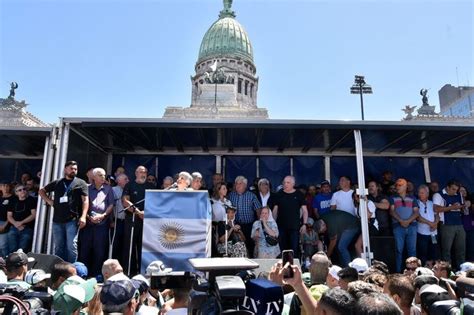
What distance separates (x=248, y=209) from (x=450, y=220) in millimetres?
4362

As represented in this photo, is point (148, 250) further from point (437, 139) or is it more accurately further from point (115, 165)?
point (437, 139)

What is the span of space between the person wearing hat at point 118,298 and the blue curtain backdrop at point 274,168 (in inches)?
291

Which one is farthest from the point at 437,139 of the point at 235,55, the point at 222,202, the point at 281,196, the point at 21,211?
the point at 235,55

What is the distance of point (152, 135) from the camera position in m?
7.73

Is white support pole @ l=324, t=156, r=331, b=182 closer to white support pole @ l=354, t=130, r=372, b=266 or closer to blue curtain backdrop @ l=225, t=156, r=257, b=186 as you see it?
blue curtain backdrop @ l=225, t=156, r=257, b=186

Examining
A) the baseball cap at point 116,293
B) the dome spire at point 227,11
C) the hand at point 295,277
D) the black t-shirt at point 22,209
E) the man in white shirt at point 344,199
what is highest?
the dome spire at point 227,11

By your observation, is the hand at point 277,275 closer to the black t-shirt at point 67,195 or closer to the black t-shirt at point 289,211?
the black t-shirt at point 289,211

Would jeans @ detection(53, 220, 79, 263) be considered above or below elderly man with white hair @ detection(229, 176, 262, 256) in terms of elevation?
below

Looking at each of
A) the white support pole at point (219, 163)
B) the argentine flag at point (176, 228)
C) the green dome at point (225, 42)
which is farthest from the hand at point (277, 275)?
the green dome at point (225, 42)

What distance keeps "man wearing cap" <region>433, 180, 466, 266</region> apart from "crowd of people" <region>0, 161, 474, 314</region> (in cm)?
2

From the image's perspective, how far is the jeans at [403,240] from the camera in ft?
21.7

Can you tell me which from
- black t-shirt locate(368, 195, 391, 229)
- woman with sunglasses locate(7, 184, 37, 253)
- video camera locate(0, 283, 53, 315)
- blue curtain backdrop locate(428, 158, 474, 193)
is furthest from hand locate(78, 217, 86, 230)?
blue curtain backdrop locate(428, 158, 474, 193)

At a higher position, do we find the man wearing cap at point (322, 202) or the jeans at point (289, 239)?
the man wearing cap at point (322, 202)

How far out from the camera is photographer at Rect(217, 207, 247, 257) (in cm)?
570
